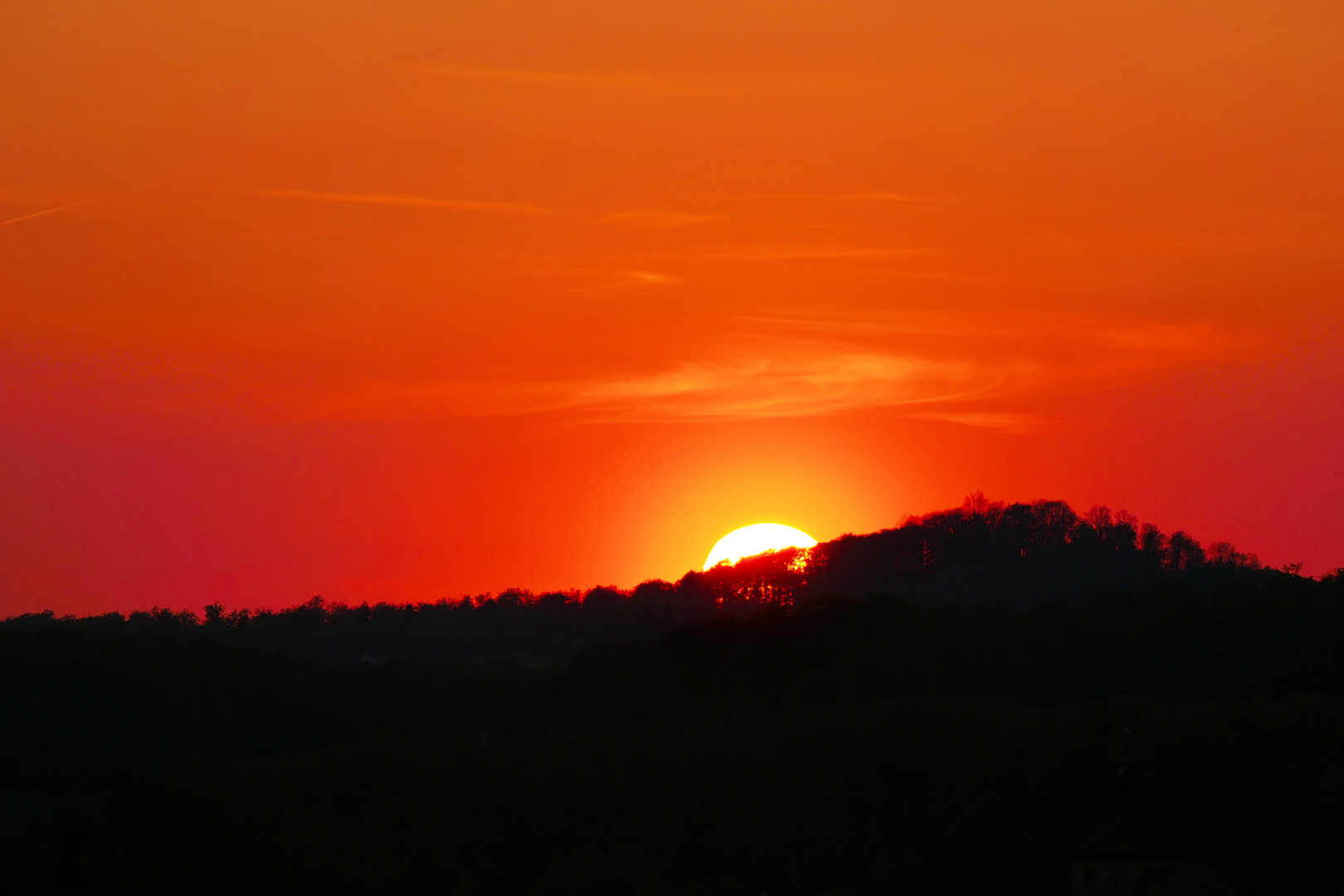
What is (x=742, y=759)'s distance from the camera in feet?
264

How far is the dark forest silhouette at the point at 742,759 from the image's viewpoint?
175 ft

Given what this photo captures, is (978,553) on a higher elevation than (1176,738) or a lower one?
higher

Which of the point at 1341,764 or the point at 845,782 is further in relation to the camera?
the point at 845,782

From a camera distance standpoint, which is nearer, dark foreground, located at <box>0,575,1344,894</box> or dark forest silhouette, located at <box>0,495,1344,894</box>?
dark forest silhouette, located at <box>0,495,1344,894</box>

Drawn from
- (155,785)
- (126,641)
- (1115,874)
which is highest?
(126,641)

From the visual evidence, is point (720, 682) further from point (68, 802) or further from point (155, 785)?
point (155, 785)

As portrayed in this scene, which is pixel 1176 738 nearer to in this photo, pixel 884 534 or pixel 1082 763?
pixel 1082 763

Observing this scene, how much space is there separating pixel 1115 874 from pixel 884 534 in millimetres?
107083

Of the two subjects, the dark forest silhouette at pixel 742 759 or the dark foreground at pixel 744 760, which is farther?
the dark foreground at pixel 744 760

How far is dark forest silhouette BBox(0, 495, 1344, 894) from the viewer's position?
5331cm

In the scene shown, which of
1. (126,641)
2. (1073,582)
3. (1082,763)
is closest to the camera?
(1082,763)

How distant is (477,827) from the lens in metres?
77.9

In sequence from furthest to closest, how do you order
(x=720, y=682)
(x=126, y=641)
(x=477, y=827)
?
(x=126, y=641) < (x=720, y=682) < (x=477, y=827)

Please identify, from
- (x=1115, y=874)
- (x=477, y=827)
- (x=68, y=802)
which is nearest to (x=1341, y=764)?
(x=1115, y=874)
